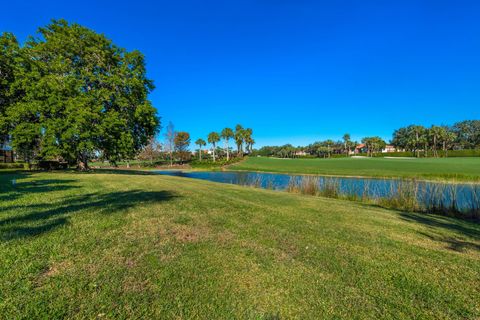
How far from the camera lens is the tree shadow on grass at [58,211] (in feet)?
11.4

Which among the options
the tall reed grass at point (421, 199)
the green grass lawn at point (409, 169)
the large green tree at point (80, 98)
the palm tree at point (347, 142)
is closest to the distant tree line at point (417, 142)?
the palm tree at point (347, 142)

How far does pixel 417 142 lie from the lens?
246 ft

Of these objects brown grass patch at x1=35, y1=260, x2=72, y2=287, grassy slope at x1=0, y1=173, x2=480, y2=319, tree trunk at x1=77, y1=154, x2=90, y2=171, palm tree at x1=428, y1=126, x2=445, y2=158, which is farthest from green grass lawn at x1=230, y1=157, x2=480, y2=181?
palm tree at x1=428, y1=126, x2=445, y2=158

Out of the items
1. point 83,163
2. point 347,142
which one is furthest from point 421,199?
point 347,142

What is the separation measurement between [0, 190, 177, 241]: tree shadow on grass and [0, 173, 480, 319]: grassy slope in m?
0.03

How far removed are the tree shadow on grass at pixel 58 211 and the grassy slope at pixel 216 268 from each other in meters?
0.03

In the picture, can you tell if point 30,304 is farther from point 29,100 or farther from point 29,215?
point 29,100

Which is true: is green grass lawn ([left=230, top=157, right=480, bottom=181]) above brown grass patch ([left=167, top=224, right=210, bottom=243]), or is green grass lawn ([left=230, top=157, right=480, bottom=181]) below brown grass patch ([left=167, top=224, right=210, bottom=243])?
below

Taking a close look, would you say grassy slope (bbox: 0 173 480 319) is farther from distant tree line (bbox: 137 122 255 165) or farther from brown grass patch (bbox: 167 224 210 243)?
distant tree line (bbox: 137 122 255 165)

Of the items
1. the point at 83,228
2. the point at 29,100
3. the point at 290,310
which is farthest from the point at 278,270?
the point at 29,100

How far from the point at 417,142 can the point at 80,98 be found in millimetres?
91447

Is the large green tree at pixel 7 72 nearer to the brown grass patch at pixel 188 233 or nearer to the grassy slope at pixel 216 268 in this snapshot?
the grassy slope at pixel 216 268

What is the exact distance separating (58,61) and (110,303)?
19.2 metres

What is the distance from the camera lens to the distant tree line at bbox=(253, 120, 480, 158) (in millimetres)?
73875
